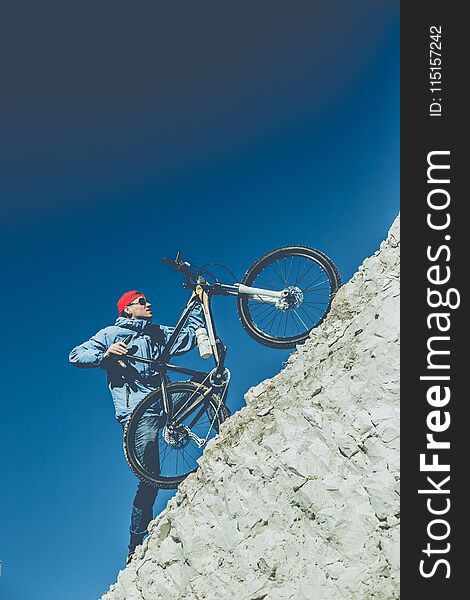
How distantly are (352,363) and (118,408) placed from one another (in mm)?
4824

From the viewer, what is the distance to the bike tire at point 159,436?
37.2 ft

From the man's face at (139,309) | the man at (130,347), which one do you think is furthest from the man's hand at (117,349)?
the man's face at (139,309)

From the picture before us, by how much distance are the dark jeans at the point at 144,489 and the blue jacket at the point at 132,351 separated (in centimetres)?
43

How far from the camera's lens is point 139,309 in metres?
12.0

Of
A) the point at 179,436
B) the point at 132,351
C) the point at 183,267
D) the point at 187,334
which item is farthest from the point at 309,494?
the point at 183,267

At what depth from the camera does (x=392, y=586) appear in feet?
23.6

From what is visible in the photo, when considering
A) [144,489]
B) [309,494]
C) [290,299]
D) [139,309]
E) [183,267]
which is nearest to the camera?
[309,494]

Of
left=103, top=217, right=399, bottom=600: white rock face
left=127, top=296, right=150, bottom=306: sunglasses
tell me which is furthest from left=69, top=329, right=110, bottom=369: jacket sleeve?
left=103, top=217, right=399, bottom=600: white rock face

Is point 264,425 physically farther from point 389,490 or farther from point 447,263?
point 447,263

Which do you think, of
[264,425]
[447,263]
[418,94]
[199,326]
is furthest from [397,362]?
[199,326]

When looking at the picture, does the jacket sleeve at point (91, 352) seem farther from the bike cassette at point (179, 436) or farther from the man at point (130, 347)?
the bike cassette at point (179, 436)

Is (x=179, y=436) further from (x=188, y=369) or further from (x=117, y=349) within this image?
(x=117, y=349)

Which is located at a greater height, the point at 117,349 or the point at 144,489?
the point at 117,349

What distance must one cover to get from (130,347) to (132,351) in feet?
0.26
